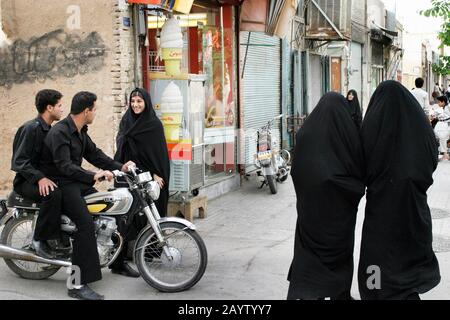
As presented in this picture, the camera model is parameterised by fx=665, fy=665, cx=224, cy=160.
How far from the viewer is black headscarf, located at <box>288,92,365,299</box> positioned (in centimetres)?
417

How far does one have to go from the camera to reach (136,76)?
841cm

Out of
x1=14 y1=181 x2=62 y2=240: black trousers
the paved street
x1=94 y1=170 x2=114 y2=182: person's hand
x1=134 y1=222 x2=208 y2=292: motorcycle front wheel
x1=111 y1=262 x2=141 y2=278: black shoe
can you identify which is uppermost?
x1=94 y1=170 x2=114 y2=182: person's hand

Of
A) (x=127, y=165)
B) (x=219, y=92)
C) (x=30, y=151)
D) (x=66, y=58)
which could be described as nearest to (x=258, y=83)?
(x=219, y=92)

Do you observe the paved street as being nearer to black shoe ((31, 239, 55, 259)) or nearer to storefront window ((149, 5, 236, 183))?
black shoe ((31, 239, 55, 259))

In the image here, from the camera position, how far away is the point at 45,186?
5.40m

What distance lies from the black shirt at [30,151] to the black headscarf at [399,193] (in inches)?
108

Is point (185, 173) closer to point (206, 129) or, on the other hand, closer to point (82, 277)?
point (206, 129)

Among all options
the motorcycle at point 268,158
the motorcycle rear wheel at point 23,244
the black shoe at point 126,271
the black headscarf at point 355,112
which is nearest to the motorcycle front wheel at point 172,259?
the black shoe at point 126,271

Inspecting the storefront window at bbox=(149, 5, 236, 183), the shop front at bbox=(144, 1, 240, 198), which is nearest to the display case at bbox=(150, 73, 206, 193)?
the shop front at bbox=(144, 1, 240, 198)

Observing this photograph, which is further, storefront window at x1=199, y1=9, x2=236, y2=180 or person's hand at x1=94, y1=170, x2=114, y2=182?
storefront window at x1=199, y1=9, x2=236, y2=180

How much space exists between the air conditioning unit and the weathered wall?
28.8 ft

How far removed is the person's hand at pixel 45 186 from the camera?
540cm

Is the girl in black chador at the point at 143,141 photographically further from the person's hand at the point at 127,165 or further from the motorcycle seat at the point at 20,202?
the motorcycle seat at the point at 20,202

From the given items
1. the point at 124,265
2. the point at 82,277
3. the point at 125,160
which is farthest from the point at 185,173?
the point at 82,277
